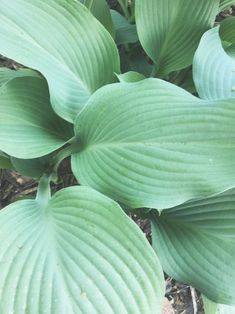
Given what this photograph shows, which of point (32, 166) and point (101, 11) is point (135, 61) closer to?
point (101, 11)

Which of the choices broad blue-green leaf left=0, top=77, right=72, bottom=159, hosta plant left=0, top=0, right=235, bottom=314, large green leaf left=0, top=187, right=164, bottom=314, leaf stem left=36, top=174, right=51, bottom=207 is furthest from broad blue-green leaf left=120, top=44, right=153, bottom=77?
large green leaf left=0, top=187, right=164, bottom=314

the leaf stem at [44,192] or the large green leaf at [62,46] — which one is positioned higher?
the large green leaf at [62,46]

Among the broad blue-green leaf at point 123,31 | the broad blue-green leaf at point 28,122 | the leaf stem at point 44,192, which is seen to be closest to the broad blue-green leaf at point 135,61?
the broad blue-green leaf at point 123,31

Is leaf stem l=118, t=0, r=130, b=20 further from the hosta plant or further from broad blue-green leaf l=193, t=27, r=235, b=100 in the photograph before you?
broad blue-green leaf l=193, t=27, r=235, b=100

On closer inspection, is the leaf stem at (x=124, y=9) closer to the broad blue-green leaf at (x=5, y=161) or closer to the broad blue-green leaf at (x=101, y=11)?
the broad blue-green leaf at (x=101, y=11)

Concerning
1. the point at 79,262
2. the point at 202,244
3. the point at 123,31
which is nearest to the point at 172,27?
the point at 123,31
